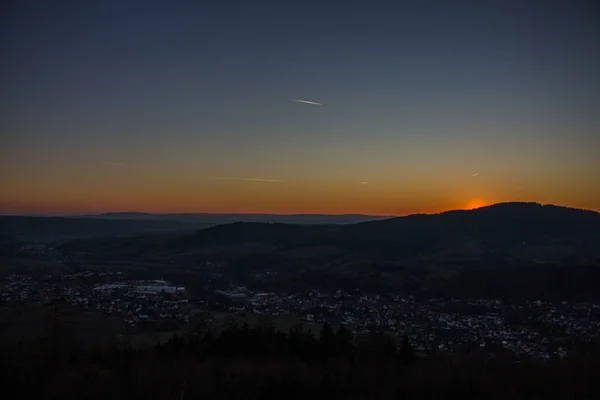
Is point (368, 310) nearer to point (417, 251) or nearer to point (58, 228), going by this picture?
point (417, 251)

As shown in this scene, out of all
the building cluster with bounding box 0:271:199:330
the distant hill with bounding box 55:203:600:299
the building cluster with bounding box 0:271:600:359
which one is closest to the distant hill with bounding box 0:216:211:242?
the distant hill with bounding box 55:203:600:299

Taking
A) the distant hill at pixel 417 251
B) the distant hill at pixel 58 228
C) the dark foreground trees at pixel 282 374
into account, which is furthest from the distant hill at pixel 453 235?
the dark foreground trees at pixel 282 374

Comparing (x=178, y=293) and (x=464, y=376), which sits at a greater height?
(x=464, y=376)

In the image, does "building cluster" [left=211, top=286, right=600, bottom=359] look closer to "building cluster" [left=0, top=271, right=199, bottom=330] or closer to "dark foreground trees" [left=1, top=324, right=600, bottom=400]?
"building cluster" [left=0, top=271, right=199, bottom=330]

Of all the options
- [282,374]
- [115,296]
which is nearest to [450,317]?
[282,374]

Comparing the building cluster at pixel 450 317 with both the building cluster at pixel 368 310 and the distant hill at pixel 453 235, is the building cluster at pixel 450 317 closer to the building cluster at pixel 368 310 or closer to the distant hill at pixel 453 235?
the building cluster at pixel 368 310

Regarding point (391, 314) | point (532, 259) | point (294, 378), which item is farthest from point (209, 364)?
point (532, 259)

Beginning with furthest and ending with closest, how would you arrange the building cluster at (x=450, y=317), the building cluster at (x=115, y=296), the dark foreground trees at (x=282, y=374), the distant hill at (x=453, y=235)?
1. the distant hill at (x=453, y=235)
2. the building cluster at (x=115, y=296)
3. the building cluster at (x=450, y=317)
4. the dark foreground trees at (x=282, y=374)

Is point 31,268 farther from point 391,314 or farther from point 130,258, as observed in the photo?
point 391,314

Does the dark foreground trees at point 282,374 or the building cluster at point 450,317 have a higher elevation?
the dark foreground trees at point 282,374
